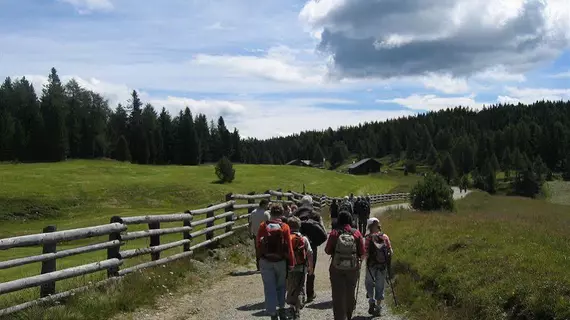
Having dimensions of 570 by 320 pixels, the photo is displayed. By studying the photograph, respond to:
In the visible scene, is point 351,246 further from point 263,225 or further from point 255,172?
point 255,172

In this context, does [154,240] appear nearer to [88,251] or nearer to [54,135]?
[88,251]

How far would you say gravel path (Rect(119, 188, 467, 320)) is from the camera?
1073cm

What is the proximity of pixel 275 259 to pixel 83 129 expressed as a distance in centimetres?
10808

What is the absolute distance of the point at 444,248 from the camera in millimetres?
14180

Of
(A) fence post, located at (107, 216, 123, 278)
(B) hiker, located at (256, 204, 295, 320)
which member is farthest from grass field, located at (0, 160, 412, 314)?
(B) hiker, located at (256, 204, 295, 320)

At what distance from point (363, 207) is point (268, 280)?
614 inches

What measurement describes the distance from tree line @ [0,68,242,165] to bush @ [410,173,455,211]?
74.2 metres

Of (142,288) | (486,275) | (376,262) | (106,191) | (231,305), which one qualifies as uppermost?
(376,262)

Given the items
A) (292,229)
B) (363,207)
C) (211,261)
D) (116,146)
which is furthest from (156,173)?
(292,229)

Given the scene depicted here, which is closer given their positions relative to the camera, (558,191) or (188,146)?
(558,191)

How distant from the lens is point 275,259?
9.47m

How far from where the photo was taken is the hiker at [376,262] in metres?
11.1

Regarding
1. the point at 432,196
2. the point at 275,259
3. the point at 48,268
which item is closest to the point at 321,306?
the point at 275,259

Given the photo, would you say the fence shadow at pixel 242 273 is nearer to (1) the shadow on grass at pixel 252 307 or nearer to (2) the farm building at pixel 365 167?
(1) the shadow on grass at pixel 252 307
